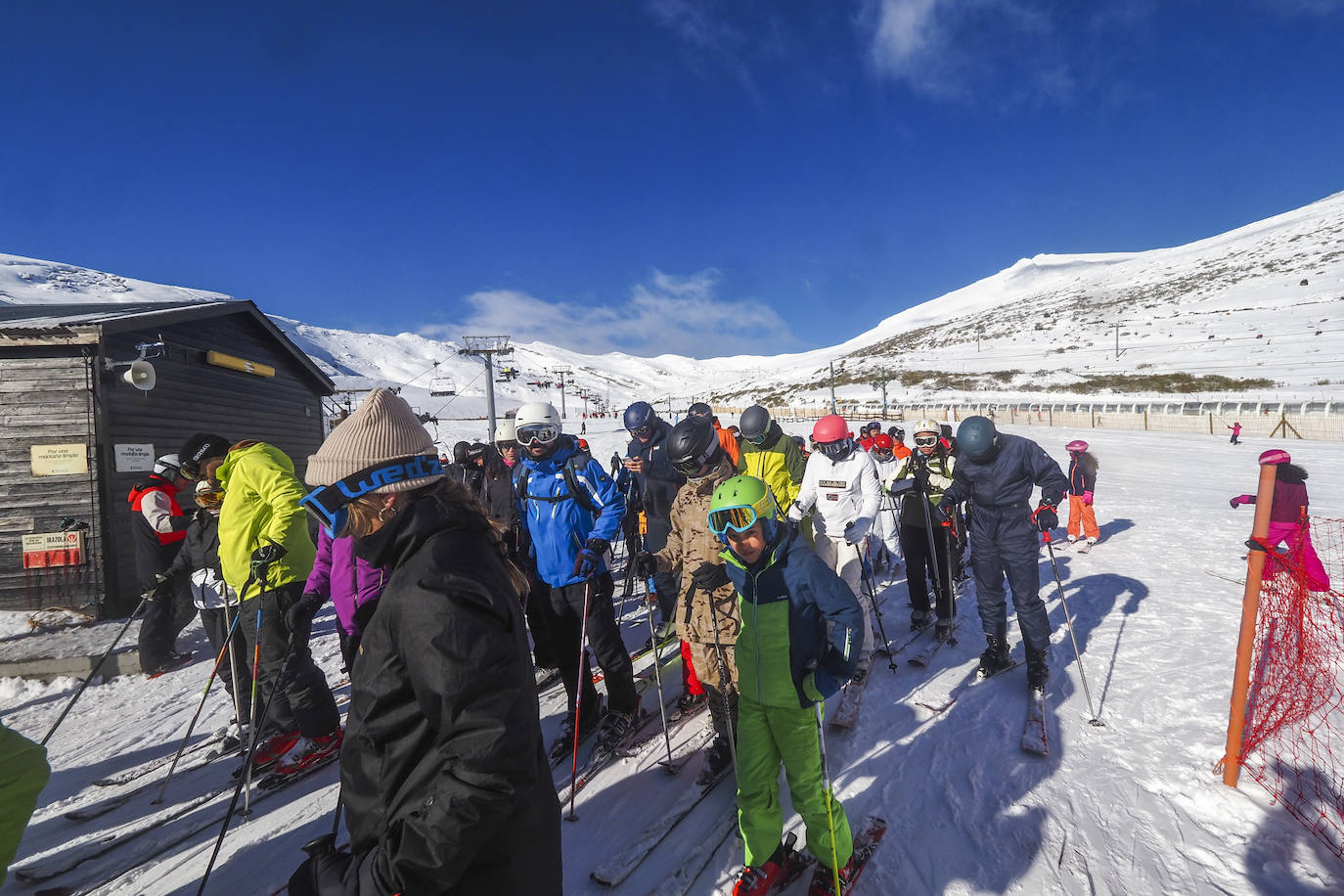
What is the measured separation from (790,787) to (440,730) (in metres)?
2.00

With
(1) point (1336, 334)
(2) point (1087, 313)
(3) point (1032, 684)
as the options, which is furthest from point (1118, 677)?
(2) point (1087, 313)

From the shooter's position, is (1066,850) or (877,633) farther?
(877,633)

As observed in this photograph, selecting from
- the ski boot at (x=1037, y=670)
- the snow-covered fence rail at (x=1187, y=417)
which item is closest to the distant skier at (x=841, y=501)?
the ski boot at (x=1037, y=670)

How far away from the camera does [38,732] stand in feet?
15.9

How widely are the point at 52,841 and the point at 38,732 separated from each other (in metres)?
2.16

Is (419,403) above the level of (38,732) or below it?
above

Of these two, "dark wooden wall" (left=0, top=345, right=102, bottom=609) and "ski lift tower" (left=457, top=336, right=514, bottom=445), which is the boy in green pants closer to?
"dark wooden wall" (left=0, top=345, right=102, bottom=609)

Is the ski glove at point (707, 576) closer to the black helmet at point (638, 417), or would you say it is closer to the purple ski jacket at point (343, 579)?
the purple ski jacket at point (343, 579)

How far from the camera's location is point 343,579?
3477 millimetres

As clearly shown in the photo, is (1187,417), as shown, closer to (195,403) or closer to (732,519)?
(732,519)

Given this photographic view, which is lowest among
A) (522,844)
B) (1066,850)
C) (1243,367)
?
(1066,850)

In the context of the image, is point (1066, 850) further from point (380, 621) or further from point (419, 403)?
point (419, 403)

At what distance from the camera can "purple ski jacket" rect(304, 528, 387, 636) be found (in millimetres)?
3346

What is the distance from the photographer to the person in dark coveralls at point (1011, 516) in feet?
14.9
